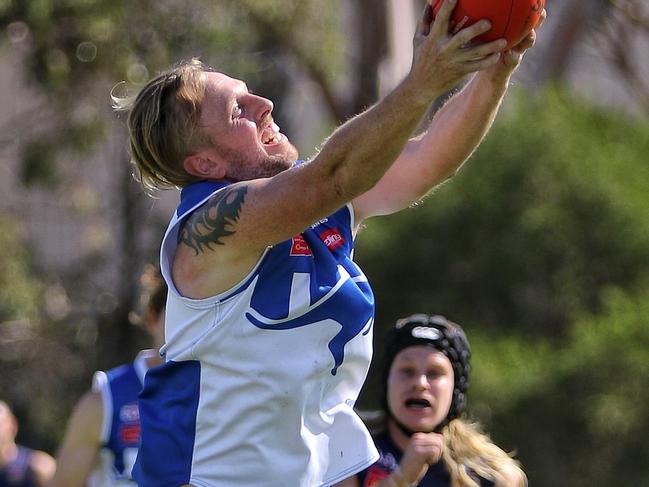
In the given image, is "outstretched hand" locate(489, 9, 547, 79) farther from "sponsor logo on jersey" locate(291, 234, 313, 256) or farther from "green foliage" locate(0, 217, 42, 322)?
"green foliage" locate(0, 217, 42, 322)

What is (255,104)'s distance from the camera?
148 inches

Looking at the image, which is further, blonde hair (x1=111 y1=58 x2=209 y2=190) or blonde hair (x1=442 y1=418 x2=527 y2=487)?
blonde hair (x1=442 y1=418 x2=527 y2=487)

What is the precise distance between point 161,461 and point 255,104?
3.24 feet

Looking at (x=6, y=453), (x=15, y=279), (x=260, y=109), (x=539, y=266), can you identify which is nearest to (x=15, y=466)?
(x=6, y=453)

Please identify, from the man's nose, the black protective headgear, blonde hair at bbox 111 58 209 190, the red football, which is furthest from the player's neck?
the red football

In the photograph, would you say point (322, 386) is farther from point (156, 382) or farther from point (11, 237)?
point (11, 237)

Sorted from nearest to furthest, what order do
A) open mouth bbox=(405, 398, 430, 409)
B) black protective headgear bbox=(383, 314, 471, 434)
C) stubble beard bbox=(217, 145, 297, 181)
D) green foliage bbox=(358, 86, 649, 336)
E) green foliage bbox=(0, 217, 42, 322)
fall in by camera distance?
stubble beard bbox=(217, 145, 297, 181), open mouth bbox=(405, 398, 430, 409), black protective headgear bbox=(383, 314, 471, 434), green foliage bbox=(358, 86, 649, 336), green foliage bbox=(0, 217, 42, 322)

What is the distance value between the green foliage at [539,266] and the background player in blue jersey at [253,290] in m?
6.69

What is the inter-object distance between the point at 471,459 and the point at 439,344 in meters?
0.47

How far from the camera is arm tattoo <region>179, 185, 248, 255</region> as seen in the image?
3490 mm

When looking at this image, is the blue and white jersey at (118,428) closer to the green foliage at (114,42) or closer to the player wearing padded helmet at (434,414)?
the player wearing padded helmet at (434,414)

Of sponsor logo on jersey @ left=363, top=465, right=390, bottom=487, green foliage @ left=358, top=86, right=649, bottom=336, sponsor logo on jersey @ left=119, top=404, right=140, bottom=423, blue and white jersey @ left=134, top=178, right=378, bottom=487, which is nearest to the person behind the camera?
blue and white jersey @ left=134, top=178, right=378, bottom=487

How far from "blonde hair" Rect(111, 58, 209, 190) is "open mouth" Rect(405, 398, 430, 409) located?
68.2 inches

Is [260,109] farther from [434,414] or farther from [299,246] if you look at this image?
[434,414]
